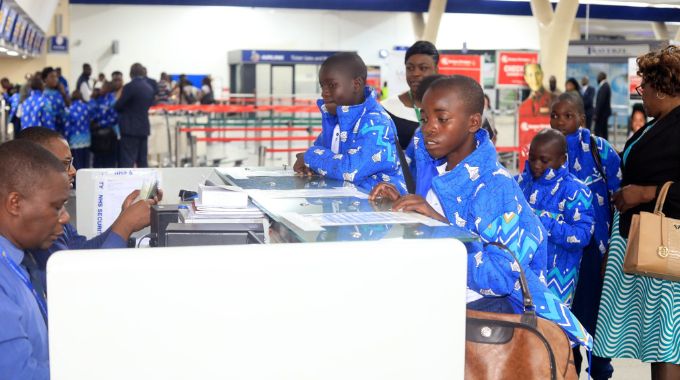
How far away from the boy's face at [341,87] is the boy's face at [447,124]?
92 centimetres

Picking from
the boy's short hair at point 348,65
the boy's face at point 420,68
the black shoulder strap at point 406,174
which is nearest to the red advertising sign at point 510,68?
the boy's face at point 420,68

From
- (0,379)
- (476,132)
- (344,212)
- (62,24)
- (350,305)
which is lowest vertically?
(0,379)

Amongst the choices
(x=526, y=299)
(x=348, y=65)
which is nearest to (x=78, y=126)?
(x=348, y=65)

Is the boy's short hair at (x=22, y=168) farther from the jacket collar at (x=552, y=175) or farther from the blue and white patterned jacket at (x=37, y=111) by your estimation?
the blue and white patterned jacket at (x=37, y=111)

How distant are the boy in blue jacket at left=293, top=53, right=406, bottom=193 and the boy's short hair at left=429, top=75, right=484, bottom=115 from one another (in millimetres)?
598

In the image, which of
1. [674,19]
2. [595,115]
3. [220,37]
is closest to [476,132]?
[595,115]

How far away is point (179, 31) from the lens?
29.7 metres

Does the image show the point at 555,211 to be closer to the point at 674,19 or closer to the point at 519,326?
the point at 519,326

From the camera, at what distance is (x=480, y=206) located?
225 centimetres

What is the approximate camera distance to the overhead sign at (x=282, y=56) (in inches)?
1085

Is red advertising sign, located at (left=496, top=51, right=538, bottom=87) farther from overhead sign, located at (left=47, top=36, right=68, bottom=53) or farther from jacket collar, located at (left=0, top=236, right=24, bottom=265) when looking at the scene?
overhead sign, located at (left=47, top=36, right=68, bottom=53)

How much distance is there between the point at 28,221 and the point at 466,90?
3.91 ft

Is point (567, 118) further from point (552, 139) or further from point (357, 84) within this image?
point (357, 84)

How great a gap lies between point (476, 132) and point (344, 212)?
52 cm
